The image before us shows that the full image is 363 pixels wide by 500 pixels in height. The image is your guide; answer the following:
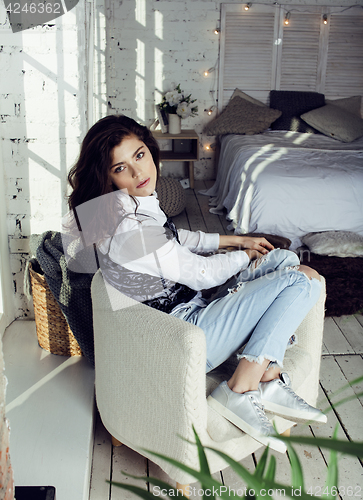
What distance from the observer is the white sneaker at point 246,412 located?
4.30 ft

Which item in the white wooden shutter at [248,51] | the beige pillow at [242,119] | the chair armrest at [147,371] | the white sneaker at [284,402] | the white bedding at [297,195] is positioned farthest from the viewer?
the white wooden shutter at [248,51]

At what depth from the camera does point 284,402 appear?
1.39 m

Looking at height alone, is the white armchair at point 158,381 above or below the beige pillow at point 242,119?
below

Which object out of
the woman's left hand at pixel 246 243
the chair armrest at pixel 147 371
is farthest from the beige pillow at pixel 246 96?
the chair armrest at pixel 147 371

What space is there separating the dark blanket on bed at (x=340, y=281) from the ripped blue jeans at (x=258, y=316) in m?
1.21

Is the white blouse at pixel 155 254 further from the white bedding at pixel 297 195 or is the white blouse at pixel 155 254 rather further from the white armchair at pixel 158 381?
the white bedding at pixel 297 195

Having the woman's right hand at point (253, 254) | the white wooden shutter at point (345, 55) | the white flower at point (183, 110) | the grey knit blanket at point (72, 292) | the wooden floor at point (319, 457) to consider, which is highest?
the white wooden shutter at point (345, 55)

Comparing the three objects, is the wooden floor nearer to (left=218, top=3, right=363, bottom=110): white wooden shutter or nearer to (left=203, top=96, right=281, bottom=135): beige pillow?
(left=203, top=96, right=281, bottom=135): beige pillow

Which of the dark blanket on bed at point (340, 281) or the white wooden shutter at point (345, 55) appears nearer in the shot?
the dark blanket on bed at point (340, 281)

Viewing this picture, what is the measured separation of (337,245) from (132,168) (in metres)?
1.99

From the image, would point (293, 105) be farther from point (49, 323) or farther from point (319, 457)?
point (319, 457)

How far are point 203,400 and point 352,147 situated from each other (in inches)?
139

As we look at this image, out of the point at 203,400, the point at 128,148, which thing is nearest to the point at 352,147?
the point at 128,148

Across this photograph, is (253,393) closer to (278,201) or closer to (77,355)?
(77,355)
